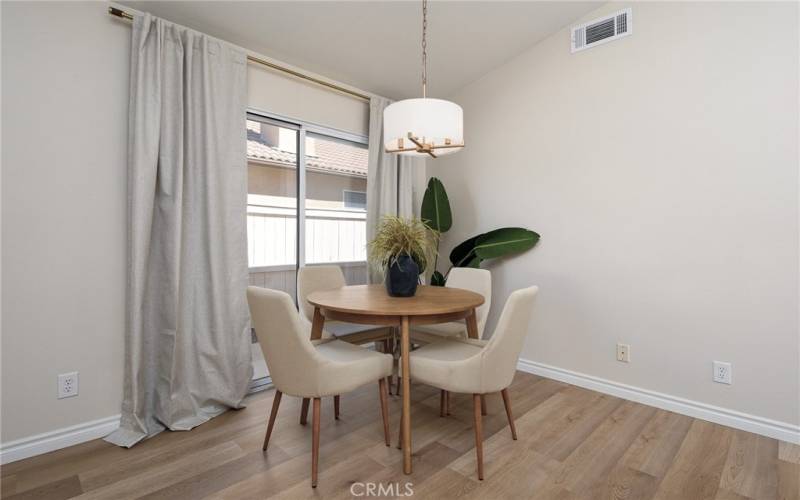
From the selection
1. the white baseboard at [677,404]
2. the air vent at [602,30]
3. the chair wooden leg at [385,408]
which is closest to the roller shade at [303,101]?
the air vent at [602,30]

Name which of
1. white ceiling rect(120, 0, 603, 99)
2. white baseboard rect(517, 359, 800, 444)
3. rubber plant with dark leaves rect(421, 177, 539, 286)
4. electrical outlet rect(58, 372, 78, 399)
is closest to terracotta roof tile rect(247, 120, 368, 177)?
white ceiling rect(120, 0, 603, 99)

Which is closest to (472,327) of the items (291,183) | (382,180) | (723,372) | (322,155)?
(723,372)

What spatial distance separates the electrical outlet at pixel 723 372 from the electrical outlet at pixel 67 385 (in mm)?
3695

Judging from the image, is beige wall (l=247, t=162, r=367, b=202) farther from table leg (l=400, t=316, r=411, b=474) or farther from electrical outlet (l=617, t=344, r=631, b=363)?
electrical outlet (l=617, t=344, r=631, b=363)

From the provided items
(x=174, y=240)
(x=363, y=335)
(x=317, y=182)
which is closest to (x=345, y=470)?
(x=363, y=335)

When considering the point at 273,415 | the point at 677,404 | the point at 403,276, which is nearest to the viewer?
the point at 273,415

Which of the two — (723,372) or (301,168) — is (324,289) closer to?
(301,168)

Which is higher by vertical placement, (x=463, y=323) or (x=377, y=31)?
(x=377, y=31)

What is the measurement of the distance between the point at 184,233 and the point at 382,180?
175cm

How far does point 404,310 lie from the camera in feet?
6.40

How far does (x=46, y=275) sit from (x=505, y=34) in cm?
336

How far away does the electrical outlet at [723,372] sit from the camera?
2.43 meters

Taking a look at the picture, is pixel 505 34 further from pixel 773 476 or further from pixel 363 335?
pixel 773 476

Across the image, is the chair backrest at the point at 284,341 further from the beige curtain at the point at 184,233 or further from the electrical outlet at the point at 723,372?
the electrical outlet at the point at 723,372
